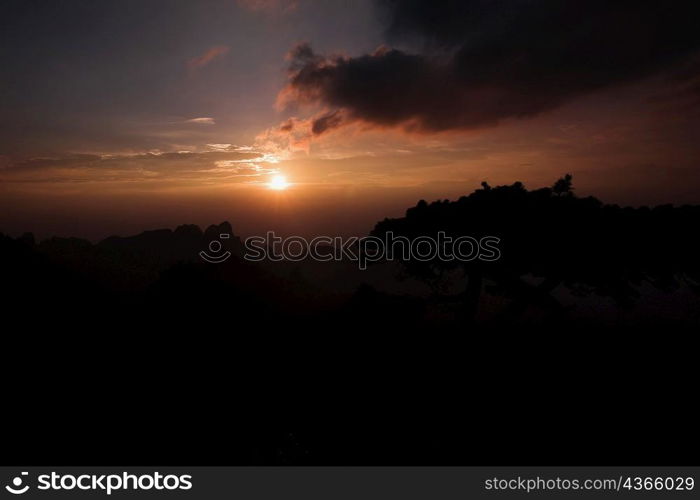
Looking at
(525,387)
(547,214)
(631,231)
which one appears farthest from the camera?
(547,214)

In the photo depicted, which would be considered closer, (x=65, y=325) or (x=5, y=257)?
(x=65, y=325)

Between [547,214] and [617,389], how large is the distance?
7.45 m

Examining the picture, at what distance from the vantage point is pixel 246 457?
30.8 feet

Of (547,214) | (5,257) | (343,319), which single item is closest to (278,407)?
(343,319)
